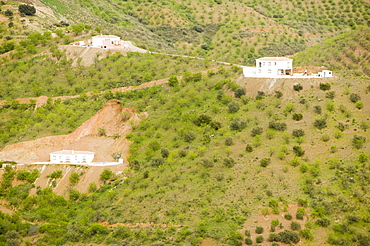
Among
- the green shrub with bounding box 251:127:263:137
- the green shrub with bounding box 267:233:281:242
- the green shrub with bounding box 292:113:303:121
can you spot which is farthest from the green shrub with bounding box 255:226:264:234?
the green shrub with bounding box 292:113:303:121

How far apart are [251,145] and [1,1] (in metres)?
58.4

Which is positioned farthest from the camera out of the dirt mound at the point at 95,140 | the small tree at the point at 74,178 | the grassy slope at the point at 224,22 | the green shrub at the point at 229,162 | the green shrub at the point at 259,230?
the grassy slope at the point at 224,22

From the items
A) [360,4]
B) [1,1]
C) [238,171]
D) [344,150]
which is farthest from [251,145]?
[360,4]

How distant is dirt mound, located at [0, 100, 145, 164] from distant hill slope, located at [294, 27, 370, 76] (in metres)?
29.9

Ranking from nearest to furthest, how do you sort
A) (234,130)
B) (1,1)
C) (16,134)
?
Answer: (234,130), (16,134), (1,1)

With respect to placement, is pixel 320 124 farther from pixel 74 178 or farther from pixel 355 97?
pixel 74 178

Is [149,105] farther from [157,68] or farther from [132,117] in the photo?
[157,68]

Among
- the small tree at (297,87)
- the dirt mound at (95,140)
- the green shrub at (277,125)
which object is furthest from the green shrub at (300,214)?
the dirt mound at (95,140)

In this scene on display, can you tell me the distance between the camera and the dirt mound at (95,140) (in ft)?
201

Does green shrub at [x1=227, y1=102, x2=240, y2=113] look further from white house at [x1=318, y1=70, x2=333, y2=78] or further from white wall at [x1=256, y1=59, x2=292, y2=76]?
white house at [x1=318, y1=70, x2=333, y2=78]

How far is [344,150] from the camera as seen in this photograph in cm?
5072

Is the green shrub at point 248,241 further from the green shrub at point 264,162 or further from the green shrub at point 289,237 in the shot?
the green shrub at point 264,162

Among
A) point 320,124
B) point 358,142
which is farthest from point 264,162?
point 358,142

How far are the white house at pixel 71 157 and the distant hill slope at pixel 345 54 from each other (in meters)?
36.3
